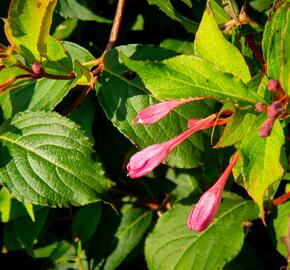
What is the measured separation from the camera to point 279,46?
1.12 m

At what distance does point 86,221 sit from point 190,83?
1.08m

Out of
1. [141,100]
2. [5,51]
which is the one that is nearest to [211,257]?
[141,100]

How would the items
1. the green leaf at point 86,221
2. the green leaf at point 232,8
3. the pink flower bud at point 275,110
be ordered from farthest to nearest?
the green leaf at point 86,221
the green leaf at point 232,8
the pink flower bud at point 275,110

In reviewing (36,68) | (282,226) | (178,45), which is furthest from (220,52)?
(282,226)

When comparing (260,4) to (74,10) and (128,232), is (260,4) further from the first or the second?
(128,232)

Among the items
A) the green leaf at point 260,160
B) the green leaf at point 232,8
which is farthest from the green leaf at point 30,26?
the green leaf at point 260,160

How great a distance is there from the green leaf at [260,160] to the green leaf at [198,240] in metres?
0.61

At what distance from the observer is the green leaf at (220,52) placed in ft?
3.89

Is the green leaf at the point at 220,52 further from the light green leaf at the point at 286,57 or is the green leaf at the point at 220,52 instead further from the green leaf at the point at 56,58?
the green leaf at the point at 56,58

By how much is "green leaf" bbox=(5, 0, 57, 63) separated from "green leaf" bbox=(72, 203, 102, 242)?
0.83 m

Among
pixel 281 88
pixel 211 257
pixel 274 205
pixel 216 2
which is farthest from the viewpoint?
pixel 274 205

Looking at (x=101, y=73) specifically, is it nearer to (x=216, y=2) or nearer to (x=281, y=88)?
(x=216, y=2)

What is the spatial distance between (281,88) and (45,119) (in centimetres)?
64

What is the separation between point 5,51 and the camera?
1.30 meters
